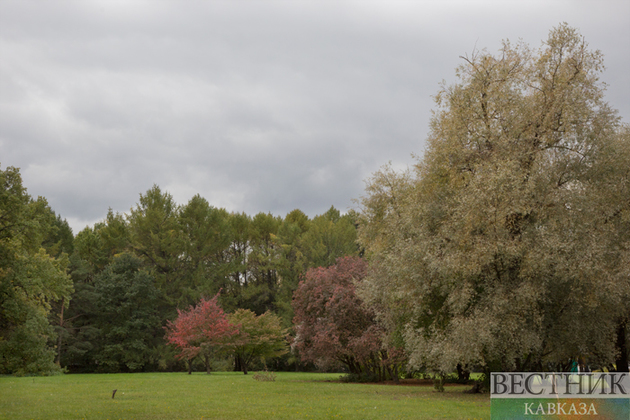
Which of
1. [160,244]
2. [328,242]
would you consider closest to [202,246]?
[160,244]

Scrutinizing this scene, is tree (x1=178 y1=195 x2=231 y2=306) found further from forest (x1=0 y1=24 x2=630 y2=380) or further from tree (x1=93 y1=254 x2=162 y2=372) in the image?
forest (x1=0 y1=24 x2=630 y2=380)

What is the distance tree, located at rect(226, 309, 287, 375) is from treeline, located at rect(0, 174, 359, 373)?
20.9ft

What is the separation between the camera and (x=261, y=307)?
49.7 m

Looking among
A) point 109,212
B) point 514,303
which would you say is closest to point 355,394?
point 514,303

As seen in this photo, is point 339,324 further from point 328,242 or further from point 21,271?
point 328,242

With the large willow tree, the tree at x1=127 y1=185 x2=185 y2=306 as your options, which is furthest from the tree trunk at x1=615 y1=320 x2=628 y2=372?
the tree at x1=127 y1=185 x2=185 y2=306

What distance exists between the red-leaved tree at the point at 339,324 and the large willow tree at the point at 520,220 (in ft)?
26.1

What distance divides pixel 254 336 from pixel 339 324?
643cm

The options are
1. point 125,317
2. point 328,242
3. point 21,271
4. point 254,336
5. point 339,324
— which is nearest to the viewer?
point 21,271

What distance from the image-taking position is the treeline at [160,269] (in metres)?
41.9

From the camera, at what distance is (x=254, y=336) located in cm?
3131

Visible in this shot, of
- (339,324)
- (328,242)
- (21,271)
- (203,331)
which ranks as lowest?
(203,331)

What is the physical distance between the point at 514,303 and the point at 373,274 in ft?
25.4

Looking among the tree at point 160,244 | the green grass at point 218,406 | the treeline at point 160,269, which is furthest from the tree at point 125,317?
the green grass at point 218,406
